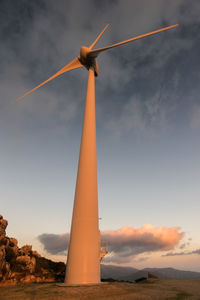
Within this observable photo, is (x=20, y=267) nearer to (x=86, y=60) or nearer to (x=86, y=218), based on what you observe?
(x=86, y=218)

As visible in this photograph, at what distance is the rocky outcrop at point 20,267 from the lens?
110 feet

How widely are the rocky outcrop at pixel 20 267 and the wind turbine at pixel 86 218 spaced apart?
18296 millimetres

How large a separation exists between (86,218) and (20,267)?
23.5 m

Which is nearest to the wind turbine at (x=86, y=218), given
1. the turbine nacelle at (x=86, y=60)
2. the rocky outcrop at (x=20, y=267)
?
the turbine nacelle at (x=86, y=60)

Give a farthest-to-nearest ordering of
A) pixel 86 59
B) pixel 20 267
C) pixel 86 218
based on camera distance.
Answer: pixel 20 267 → pixel 86 59 → pixel 86 218

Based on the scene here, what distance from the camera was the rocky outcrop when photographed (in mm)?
33469

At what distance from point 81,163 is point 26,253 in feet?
98.9

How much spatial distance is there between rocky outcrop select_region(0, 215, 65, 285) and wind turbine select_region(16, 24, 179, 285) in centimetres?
1830

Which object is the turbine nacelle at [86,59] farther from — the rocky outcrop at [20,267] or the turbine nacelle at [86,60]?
the rocky outcrop at [20,267]

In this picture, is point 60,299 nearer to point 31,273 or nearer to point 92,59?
point 31,273

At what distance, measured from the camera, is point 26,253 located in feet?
141

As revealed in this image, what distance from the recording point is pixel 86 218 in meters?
22.8

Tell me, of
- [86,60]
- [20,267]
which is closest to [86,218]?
[20,267]

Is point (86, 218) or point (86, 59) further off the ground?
point (86, 59)
